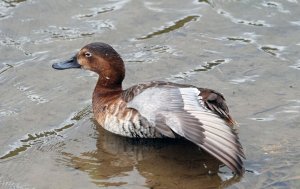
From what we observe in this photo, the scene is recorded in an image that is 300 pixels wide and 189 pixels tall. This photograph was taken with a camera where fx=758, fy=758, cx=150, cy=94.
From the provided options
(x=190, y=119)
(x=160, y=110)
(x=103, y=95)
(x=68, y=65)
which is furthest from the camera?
(x=68, y=65)

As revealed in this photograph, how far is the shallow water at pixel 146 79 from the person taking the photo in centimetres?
641

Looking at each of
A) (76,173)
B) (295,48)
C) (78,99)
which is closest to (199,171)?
(76,173)

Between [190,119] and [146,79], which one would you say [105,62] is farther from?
[190,119]

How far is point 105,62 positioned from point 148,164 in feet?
4.27

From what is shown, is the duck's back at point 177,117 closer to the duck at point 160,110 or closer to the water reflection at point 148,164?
the duck at point 160,110

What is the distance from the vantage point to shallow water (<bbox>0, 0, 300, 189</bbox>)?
6.41 m

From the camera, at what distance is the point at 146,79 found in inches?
321

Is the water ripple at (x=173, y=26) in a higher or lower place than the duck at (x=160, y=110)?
lower

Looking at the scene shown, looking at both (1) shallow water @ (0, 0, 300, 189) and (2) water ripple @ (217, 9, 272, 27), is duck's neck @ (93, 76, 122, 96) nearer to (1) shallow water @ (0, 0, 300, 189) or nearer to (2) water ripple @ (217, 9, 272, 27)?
(1) shallow water @ (0, 0, 300, 189)

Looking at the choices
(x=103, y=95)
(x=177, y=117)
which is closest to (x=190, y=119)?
(x=177, y=117)

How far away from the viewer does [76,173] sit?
646cm

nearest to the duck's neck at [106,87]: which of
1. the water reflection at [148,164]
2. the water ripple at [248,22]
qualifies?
the water reflection at [148,164]

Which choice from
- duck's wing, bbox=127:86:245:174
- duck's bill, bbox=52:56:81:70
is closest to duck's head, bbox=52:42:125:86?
duck's bill, bbox=52:56:81:70

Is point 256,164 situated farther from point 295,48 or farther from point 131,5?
point 131,5
